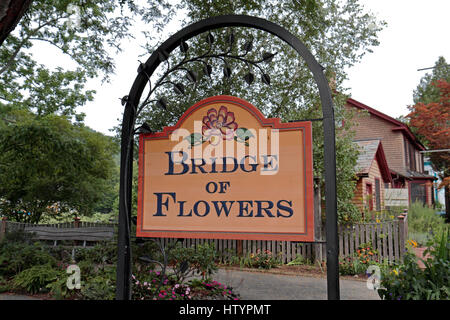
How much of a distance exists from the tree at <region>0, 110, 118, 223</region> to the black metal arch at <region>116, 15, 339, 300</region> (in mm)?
4243

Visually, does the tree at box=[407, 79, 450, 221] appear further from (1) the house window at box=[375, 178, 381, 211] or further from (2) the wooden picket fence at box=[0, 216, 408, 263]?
(2) the wooden picket fence at box=[0, 216, 408, 263]

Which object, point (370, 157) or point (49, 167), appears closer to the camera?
point (49, 167)

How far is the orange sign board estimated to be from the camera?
2768 mm

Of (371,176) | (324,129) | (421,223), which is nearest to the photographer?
(324,129)

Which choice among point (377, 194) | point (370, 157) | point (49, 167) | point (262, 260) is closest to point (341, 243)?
point (262, 260)

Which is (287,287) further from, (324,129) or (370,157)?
(370,157)

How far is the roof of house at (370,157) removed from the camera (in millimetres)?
11734

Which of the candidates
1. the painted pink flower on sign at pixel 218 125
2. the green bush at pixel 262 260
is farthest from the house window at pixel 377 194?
the painted pink flower on sign at pixel 218 125

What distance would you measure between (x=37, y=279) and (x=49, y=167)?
3.59 m

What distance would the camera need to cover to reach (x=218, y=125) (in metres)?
3.05

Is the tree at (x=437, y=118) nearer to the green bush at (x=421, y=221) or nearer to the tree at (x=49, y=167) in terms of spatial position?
the green bush at (x=421, y=221)

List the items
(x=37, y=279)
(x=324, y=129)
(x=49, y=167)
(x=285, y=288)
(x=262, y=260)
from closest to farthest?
(x=324, y=129) → (x=37, y=279) → (x=285, y=288) → (x=262, y=260) → (x=49, y=167)

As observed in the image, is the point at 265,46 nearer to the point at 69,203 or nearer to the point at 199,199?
the point at 199,199

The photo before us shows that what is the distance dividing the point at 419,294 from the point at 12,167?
905 centimetres
